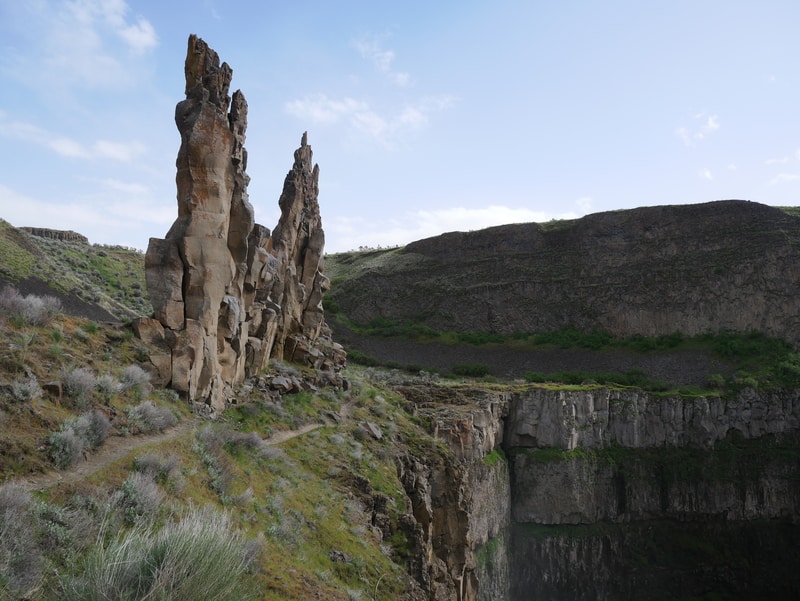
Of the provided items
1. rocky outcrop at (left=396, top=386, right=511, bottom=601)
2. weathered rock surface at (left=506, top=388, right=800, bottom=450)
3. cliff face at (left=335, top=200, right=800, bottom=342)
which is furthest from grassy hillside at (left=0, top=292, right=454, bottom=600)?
cliff face at (left=335, top=200, right=800, bottom=342)

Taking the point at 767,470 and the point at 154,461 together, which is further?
the point at 767,470

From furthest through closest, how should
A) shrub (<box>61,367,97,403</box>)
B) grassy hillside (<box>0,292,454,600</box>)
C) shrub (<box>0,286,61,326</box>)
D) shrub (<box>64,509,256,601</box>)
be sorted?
shrub (<box>0,286,61,326</box>) < shrub (<box>61,367,97,403</box>) < grassy hillside (<box>0,292,454,600</box>) < shrub (<box>64,509,256,601</box>)

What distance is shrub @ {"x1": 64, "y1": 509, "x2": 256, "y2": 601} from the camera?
6.32m

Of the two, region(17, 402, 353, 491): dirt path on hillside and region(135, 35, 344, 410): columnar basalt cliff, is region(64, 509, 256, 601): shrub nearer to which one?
region(17, 402, 353, 491): dirt path on hillside

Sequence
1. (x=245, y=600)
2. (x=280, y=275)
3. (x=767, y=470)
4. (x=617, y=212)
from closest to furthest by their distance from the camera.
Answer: (x=245, y=600) → (x=280, y=275) → (x=767, y=470) → (x=617, y=212)

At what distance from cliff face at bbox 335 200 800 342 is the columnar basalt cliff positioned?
59648 millimetres

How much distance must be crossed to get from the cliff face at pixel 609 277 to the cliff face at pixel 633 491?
19.9 m

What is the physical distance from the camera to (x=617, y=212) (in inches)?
3285

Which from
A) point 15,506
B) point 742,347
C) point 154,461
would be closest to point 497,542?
point 154,461

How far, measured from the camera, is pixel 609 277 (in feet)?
263

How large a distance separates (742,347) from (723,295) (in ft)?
29.5

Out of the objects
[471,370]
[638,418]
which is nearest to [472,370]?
[471,370]

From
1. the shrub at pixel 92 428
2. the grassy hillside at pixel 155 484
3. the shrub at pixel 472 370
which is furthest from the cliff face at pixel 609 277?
the shrub at pixel 92 428

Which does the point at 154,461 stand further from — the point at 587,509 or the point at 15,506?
the point at 587,509
